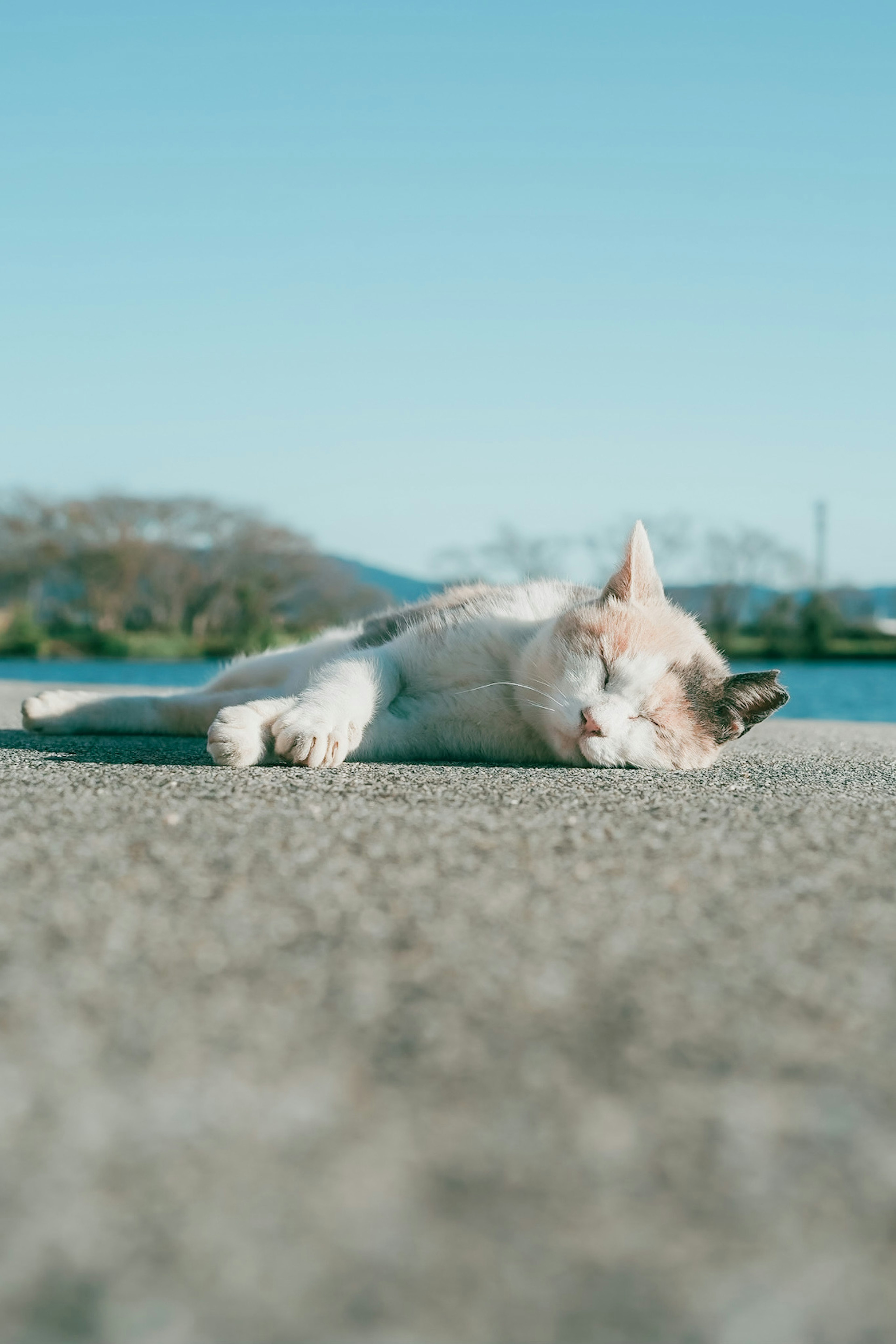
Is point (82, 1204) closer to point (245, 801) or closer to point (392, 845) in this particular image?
point (392, 845)

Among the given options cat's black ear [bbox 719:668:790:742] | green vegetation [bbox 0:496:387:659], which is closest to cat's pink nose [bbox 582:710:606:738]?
cat's black ear [bbox 719:668:790:742]

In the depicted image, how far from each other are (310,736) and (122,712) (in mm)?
1300

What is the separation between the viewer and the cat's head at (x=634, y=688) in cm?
275

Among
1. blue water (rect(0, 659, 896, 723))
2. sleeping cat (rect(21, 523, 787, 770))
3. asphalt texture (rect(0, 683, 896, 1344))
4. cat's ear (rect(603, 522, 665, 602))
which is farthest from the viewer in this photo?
blue water (rect(0, 659, 896, 723))

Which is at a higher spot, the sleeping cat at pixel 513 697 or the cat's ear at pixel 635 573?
the cat's ear at pixel 635 573

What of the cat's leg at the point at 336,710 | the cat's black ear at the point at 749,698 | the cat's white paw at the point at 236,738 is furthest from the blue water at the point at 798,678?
the cat's black ear at the point at 749,698

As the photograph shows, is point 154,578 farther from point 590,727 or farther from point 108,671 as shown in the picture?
point 590,727

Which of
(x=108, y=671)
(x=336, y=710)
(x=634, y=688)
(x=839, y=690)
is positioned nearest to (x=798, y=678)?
(x=839, y=690)

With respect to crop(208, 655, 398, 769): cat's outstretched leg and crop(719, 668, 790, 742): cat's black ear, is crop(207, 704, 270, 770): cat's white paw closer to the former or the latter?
crop(208, 655, 398, 769): cat's outstretched leg

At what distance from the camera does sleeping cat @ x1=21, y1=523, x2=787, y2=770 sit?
266cm

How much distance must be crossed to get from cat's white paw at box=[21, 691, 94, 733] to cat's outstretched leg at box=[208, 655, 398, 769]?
1.09 meters

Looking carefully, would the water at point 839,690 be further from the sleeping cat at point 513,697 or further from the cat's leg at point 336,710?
the cat's leg at point 336,710

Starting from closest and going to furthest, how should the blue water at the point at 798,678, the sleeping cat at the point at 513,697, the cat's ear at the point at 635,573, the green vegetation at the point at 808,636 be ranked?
the sleeping cat at the point at 513,697
the cat's ear at the point at 635,573
the blue water at the point at 798,678
the green vegetation at the point at 808,636

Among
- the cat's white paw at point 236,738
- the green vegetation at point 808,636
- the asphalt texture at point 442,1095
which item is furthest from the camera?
the green vegetation at point 808,636
